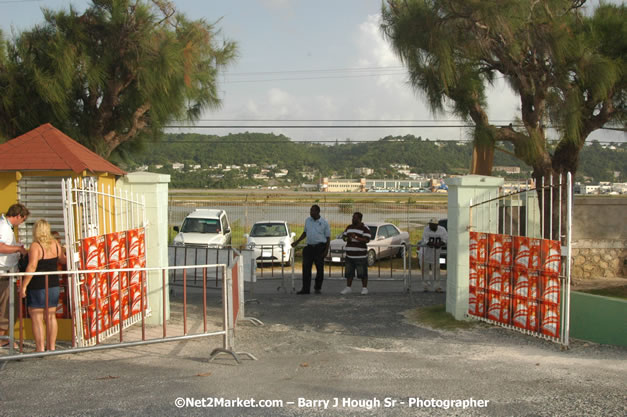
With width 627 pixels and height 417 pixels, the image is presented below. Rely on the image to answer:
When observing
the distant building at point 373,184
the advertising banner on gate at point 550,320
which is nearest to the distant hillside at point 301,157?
the distant building at point 373,184

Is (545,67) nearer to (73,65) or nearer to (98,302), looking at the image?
(98,302)

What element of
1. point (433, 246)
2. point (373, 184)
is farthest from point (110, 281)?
point (373, 184)

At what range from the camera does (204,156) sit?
78.8 meters

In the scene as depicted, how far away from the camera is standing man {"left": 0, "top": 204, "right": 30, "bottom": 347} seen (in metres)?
7.16

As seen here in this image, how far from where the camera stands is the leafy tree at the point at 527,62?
1168 cm

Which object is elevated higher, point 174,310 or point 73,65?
point 73,65

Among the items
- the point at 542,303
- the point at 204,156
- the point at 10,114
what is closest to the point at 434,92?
the point at 542,303

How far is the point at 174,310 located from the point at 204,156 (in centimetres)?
6981

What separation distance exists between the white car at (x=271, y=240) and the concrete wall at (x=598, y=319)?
1130cm

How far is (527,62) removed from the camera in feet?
41.4

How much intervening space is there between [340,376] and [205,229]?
14270mm

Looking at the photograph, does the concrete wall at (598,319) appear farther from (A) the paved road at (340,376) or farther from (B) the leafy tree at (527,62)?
(B) the leafy tree at (527,62)

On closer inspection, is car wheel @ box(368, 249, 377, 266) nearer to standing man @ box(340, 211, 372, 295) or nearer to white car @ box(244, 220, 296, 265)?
white car @ box(244, 220, 296, 265)

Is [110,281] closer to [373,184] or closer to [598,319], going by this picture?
[598,319]
